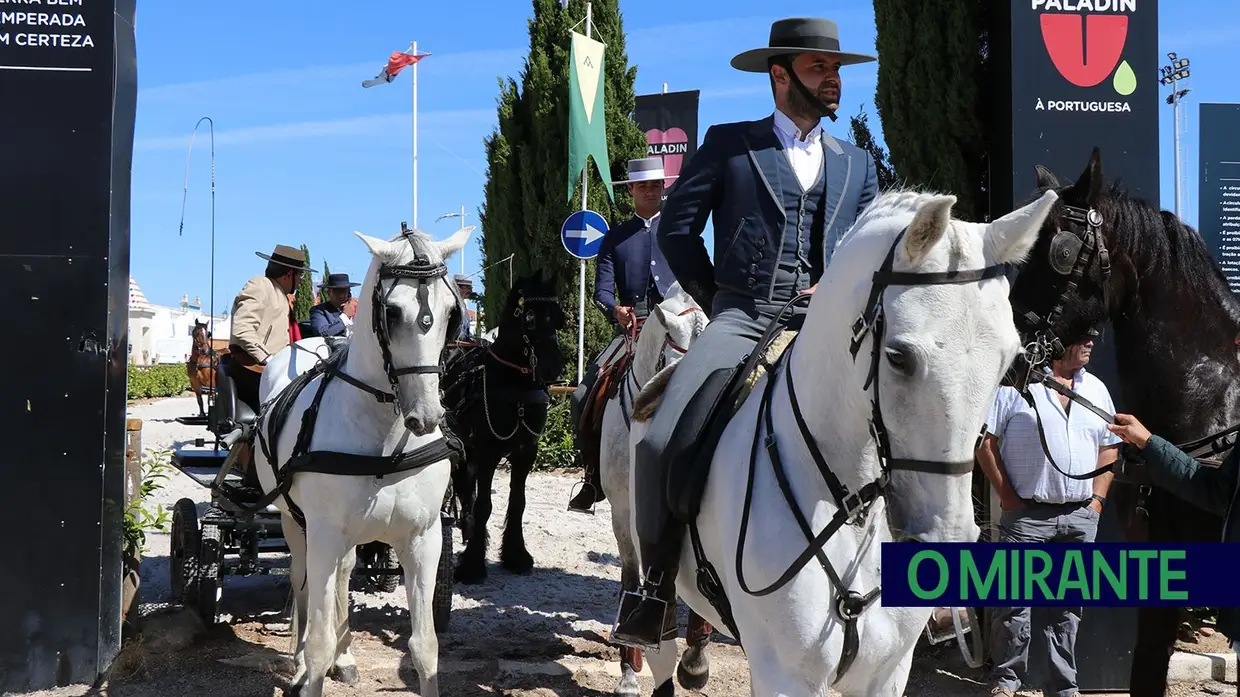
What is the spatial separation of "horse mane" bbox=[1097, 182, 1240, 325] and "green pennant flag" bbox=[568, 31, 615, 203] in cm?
813

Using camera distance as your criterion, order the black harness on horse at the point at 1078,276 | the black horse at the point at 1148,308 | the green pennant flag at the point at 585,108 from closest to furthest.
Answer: the black harness on horse at the point at 1078,276
the black horse at the point at 1148,308
the green pennant flag at the point at 585,108

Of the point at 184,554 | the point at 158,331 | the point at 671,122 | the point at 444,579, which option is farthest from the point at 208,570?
the point at 158,331

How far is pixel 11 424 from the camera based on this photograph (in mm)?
5867

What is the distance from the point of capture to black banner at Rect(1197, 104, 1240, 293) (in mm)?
8812

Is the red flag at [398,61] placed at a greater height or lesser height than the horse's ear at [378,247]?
greater

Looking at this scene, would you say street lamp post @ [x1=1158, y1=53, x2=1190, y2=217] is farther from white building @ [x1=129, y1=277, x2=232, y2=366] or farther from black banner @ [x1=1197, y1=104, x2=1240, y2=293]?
white building @ [x1=129, y1=277, x2=232, y2=366]

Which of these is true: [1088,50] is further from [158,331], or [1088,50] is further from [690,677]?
[158,331]

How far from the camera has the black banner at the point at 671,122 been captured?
14.7m

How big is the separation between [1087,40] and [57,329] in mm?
5956

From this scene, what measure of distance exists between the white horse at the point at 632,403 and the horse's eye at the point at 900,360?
3.00 m

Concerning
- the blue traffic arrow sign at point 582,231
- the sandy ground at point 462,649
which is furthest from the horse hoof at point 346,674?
the blue traffic arrow sign at point 582,231

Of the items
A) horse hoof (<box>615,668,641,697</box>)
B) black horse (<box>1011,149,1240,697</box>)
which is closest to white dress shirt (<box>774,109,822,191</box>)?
black horse (<box>1011,149,1240,697</box>)

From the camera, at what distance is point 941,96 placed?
26.9 ft

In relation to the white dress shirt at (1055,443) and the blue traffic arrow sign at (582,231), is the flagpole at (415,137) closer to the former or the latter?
the blue traffic arrow sign at (582,231)
